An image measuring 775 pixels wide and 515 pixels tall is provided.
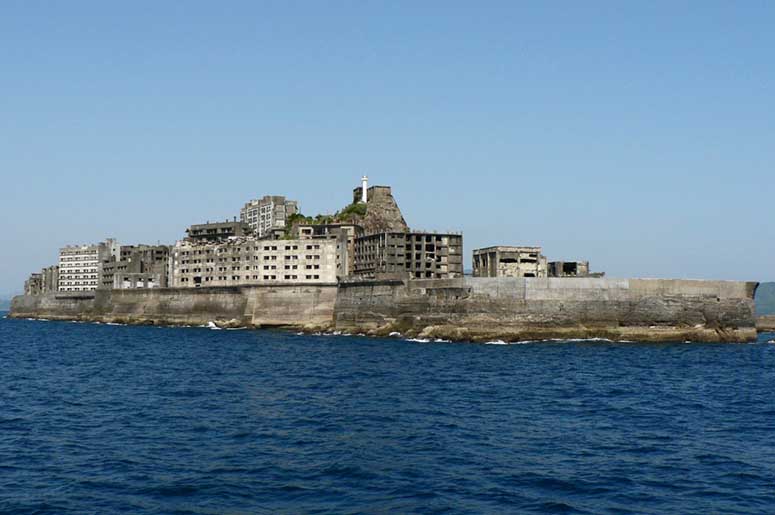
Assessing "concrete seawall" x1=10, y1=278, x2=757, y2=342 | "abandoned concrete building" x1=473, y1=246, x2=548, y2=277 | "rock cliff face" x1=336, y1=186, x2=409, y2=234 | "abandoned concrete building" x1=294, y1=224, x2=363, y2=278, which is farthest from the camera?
"rock cliff face" x1=336, y1=186, x2=409, y2=234

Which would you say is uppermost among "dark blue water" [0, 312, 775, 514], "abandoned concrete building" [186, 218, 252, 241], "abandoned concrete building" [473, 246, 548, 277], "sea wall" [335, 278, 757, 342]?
"abandoned concrete building" [186, 218, 252, 241]

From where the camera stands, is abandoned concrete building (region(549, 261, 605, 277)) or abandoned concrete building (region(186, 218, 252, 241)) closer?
abandoned concrete building (region(549, 261, 605, 277))

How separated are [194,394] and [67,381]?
13.1m

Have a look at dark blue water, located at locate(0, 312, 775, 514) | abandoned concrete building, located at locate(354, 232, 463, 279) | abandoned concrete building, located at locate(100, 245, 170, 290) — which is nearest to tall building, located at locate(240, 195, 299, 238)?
abandoned concrete building, located at locate(100, 245, 170, 290)

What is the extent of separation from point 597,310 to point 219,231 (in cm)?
10085

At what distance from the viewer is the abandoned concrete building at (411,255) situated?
127312mm

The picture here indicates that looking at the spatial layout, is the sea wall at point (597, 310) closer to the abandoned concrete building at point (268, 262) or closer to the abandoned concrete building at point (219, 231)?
the abandoned concrete building at point (268, 262)

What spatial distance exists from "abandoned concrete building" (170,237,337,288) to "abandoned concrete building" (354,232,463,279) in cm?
605

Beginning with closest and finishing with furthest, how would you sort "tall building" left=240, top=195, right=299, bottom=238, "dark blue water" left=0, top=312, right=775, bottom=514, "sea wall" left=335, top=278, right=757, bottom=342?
"dark blue water" left=0, top=312, right=775, bottom=514
"sea wall" left=335, top=278, right=757, bottom=342
"tall building" left=240, top=195, right=299, bottom=238

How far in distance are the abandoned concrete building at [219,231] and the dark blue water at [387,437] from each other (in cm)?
10280

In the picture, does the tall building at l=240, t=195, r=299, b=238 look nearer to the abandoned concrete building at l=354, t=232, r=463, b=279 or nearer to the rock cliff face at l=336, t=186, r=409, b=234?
the rock cliff face at l=336, t=186, r=409, b=234

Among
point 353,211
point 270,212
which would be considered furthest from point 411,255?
point 270,212

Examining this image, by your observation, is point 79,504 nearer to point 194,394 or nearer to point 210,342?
point 194,394

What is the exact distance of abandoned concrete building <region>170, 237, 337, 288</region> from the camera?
133 m
